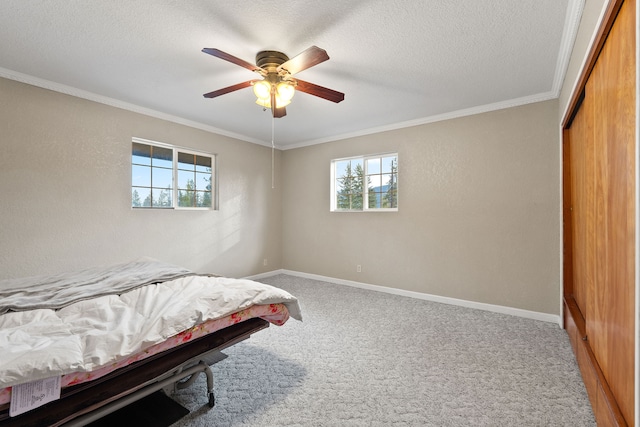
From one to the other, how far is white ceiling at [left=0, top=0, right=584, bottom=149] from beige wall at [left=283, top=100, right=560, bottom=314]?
42 cm

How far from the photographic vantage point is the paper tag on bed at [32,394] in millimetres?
1067

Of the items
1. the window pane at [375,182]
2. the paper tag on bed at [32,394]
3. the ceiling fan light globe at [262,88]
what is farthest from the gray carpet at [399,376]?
the ceiling fan light globe at [262,88]

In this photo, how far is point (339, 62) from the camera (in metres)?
2.49

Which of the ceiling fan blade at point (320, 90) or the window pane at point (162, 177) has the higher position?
the ceiling fan blade at point (320, 90)

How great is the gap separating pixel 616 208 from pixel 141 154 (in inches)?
173

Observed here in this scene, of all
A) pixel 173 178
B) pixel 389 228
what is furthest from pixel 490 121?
pixel 173 178

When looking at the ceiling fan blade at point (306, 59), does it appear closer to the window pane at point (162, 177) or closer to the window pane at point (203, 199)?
the window pane at point (162, 177)

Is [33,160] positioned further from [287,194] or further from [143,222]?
[287,194]

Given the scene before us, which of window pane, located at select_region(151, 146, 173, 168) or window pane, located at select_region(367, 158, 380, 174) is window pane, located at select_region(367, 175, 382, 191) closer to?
window pane, located at select_region(367, 158, 380, 174)

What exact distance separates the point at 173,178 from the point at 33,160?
1.42 m

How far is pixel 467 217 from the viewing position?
142 inches

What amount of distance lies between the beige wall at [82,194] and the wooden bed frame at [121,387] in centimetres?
231

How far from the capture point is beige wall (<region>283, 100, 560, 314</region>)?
3168 millimetres

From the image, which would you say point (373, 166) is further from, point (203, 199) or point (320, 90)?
point (203, 199)
